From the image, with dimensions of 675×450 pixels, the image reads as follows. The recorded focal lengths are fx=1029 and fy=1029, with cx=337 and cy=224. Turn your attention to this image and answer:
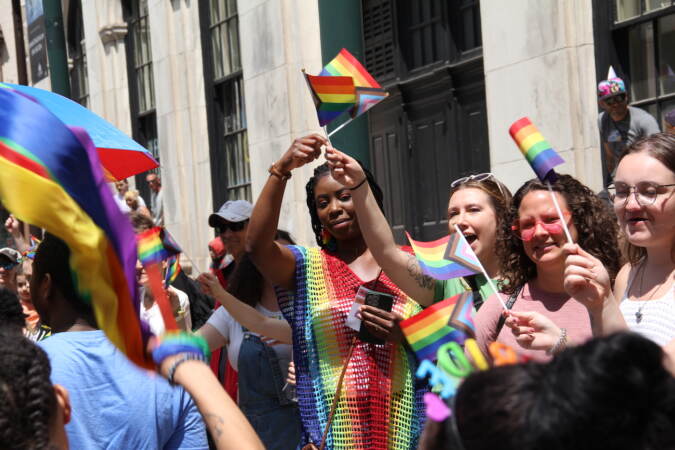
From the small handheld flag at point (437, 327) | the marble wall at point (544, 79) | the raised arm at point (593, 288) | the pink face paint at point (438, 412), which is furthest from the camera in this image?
the marble wall at point (544, 79)

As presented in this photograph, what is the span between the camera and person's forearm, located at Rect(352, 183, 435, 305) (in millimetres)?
3648

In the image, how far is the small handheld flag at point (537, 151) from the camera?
2.99 metres

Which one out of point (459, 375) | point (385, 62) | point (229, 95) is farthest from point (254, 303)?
point (229, 95)

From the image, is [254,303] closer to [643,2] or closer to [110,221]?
[110,221]

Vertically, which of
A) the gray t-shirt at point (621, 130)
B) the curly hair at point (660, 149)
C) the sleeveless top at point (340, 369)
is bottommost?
the sleeveless top at point (340, 369)

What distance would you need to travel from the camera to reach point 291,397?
183 inches

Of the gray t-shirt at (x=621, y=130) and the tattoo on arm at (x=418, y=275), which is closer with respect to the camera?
the tattoo on arm at (x=418, y=275)

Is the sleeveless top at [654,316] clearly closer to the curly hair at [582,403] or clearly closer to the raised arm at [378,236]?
the raised arm at [378,236]

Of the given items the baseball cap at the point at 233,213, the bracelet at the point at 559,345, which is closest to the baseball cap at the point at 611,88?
the baseball cap at the point at 233,213

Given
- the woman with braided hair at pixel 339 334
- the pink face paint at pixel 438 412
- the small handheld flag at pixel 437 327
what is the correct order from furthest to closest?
the woman with braided hair at pixel 339 334, the small handheld flag at pixel 437 327, the pink face paint at pixel 438 412

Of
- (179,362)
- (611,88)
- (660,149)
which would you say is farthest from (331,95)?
(611,88)

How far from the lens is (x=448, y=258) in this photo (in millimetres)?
3262

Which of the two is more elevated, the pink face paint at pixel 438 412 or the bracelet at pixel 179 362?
the bracelet at pixel 179 362

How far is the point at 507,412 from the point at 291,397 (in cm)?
334
